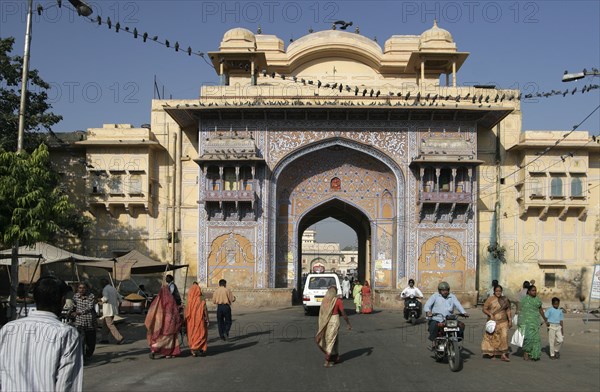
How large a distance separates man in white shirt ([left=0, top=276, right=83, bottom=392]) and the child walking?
31.1 feet

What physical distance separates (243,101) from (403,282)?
360 inches

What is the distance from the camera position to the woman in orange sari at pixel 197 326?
1090 centimetres

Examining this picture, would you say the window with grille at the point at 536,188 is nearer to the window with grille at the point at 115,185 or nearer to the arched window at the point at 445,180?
the arched window at the point at 445,180

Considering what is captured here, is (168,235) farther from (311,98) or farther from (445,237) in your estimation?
(445,237)

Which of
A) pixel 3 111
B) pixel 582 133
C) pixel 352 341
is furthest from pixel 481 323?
pixel 3 111

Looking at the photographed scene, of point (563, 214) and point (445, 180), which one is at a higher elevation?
point (445, 180)

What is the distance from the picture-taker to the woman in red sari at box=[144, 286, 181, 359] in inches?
420

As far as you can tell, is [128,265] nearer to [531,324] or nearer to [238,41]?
[238,41]

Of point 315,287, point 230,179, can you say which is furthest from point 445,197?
point 230,179

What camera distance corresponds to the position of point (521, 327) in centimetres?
1129

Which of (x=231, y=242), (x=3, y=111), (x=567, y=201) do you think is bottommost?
(x=231, y=242)

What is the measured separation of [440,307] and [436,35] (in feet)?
64.0

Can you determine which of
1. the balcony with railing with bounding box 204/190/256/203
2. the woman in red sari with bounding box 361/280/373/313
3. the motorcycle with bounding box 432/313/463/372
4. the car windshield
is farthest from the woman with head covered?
the balcony with railing with bounding box 204/190/256/203

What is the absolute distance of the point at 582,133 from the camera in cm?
2620
